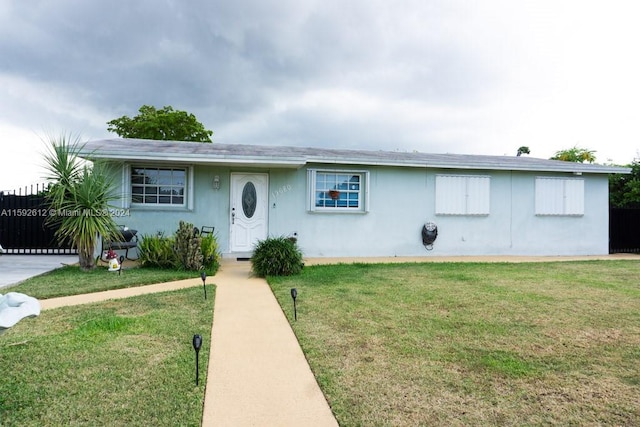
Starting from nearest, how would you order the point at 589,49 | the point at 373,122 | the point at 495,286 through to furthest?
the point at 495,286 → the point at 589,49 → the point at 373,122

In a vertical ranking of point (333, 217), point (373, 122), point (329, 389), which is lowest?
point (329, 389)

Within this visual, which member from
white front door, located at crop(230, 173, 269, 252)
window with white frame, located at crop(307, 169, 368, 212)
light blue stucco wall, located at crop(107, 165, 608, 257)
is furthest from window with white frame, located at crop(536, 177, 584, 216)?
white front door, located at crop(230, 173, 269, 252)

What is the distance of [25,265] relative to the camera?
337 inches

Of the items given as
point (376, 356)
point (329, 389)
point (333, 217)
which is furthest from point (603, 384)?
point (333, 217)

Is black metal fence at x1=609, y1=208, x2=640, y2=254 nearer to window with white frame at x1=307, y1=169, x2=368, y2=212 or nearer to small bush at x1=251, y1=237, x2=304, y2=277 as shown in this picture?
window with white frame at x1=307, y1=169, x2=368, y2=212

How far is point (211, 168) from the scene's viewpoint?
991 cm

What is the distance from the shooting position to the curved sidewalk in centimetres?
238

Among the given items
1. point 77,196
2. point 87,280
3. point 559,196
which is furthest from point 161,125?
point 559,196

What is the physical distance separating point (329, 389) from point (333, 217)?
782cm

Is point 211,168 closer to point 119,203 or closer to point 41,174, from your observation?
point 119,203

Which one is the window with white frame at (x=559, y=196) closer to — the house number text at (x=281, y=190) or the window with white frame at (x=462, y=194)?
the window with white frame at (x=462, y=194)

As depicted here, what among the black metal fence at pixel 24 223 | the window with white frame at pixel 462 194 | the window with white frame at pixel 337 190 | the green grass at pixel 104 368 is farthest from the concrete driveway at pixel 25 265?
the window with white frame at pixel 462 194

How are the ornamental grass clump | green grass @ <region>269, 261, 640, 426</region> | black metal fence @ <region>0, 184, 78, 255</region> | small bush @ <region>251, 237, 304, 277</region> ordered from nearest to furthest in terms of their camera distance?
1. green grass @ <region>269, 261, 640, 426</region>
2. small bush @ <region>251, 237, 304, 277</region>
3. the ornamental grass clump
4. black metal fence @ <region>0, 184, 78, 255</region>

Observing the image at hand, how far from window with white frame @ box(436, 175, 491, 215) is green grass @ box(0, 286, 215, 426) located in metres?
8.21
